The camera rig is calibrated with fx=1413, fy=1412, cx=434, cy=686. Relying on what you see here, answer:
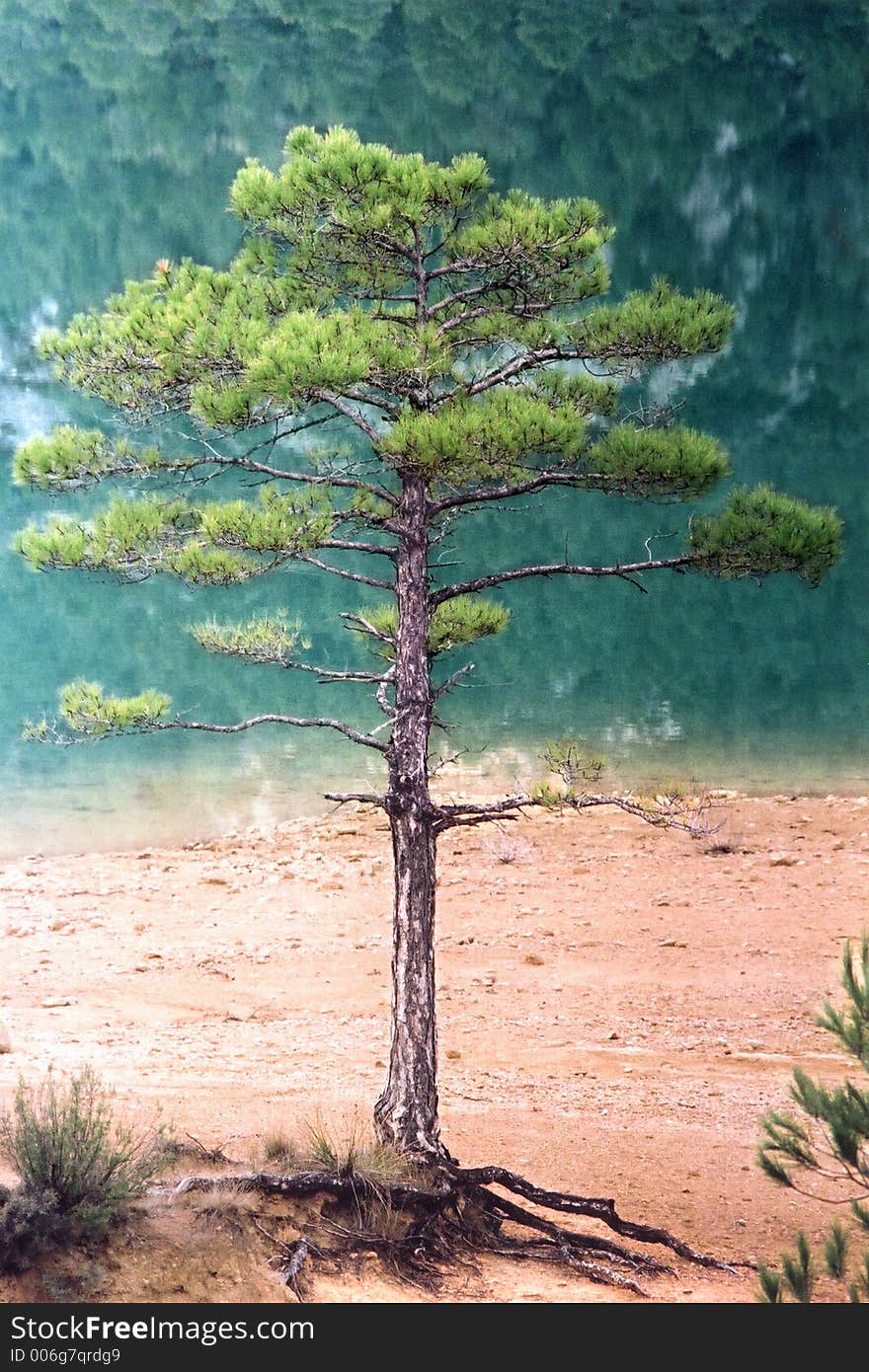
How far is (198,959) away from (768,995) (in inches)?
132

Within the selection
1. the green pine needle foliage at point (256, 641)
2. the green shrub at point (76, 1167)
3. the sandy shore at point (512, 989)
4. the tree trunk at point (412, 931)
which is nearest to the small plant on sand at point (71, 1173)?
the green shrub at point (76, 1167)

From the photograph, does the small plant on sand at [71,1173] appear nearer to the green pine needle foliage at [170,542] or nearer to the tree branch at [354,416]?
the green pine needle foliage at [170,542]

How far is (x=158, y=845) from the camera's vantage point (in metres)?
10.9

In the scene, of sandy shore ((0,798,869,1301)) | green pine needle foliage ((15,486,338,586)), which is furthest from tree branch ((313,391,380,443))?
sandy shore ((0,798,869,1301))

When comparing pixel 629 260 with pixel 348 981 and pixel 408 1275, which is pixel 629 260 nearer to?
pixel 348 981

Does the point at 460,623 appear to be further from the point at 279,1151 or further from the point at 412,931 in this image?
the point at 279,1151

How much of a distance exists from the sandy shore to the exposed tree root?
13 cm

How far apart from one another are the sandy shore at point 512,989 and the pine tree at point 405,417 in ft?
3.03

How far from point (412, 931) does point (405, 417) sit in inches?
69.3

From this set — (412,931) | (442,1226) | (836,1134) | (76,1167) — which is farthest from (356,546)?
(836,1134)

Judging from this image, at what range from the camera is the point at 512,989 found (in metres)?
7.93

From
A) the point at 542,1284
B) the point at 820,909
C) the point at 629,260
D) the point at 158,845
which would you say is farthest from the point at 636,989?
the point at 629,260

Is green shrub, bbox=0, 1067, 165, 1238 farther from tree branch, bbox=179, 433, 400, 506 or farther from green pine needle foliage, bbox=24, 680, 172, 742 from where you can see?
tree branch, bbox=179, 433, 400, 506

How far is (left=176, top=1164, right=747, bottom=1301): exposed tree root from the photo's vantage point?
4523 mm
